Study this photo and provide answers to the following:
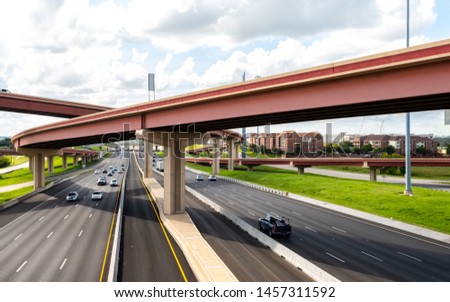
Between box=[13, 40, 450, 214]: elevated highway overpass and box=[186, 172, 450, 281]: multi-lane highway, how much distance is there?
32.9 ft

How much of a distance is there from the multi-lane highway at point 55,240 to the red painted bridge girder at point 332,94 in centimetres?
1238

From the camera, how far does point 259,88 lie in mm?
24719

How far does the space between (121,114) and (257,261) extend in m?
25.0

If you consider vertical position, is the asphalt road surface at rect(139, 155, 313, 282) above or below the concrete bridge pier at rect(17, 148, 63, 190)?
below

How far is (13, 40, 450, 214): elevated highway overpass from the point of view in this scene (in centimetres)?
1756

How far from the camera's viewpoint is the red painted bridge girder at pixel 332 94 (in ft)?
57.0

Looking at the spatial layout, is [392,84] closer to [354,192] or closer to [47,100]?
[354,192]

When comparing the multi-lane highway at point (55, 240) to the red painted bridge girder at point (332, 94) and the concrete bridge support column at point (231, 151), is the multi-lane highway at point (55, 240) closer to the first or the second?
the red painted bridge girder at point (332, 94)

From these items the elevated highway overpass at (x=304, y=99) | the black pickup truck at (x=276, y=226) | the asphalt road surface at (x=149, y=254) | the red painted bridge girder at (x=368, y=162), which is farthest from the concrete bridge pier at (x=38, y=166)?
the red painted bridge girder at (x=368, y=162)

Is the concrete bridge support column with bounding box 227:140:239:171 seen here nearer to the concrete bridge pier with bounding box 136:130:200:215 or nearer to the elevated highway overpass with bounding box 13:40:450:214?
the elevated highway overpass with bounding box 13:40:450:214

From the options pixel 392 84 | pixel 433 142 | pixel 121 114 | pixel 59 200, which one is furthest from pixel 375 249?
pixel 433 142

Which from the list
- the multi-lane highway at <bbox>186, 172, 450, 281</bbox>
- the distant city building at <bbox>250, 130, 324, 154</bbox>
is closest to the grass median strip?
the multi-lane highway at <bbox>186, 172, 450, 281</bbox>

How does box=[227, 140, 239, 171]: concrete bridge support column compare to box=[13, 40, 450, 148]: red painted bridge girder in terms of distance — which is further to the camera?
box=[227, 140, 239, 171]: concrete bridge support column

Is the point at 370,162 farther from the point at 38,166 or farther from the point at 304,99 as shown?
the point at 38,166
